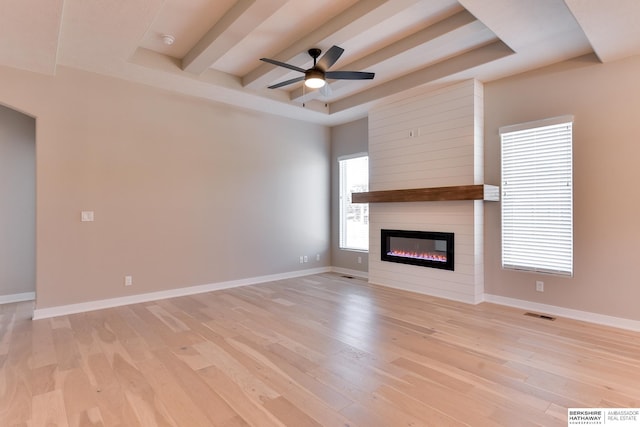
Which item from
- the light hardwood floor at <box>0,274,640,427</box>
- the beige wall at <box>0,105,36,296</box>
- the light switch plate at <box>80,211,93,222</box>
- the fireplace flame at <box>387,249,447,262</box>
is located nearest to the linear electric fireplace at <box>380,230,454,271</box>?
the fireplace flame at <box>387,249,447,262</box>

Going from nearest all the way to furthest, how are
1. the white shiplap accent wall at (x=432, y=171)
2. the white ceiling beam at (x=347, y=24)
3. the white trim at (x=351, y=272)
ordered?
the white ceiling beam at (x=347, y=24) → the white shiplap accent wall at (x=432, y=171) → the white trim at (x=351, y=272)

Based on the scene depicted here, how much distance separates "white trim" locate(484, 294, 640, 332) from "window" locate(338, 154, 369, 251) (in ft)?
8.26

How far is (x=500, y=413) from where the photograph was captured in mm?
2131

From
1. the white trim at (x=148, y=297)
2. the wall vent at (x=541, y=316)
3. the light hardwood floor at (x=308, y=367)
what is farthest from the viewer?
the white trim at (x=148, y=297)

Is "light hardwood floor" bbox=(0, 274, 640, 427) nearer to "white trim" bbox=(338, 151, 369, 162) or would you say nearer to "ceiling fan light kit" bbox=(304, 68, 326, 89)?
"ceiling fan light kit" bbox=(304, 68, 326, 89)

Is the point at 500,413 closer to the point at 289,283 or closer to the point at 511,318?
the point at 511,318

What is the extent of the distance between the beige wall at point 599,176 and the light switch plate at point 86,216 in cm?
561

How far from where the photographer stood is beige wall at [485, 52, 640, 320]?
11.9ft

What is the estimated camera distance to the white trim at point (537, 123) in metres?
3.97

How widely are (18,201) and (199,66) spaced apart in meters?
3.33

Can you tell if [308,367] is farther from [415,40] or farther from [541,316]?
[415,40]

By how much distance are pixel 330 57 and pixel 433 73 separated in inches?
70.0

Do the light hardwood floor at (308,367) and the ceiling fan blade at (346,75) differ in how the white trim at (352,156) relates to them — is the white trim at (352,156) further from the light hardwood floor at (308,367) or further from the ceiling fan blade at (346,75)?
the light hardwood floor at (308,367)

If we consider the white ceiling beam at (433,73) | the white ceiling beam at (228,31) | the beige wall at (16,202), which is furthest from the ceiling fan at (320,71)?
the beige wall at (16,202)
